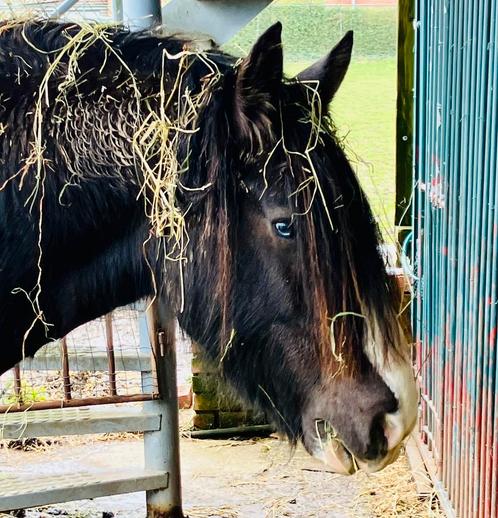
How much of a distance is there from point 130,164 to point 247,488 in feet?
8.43

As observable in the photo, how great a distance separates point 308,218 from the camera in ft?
6.27

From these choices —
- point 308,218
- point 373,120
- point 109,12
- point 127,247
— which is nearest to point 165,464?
point 127,247

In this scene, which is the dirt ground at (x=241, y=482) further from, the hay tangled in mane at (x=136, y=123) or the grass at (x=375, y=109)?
the grass at (x=375, y=109)

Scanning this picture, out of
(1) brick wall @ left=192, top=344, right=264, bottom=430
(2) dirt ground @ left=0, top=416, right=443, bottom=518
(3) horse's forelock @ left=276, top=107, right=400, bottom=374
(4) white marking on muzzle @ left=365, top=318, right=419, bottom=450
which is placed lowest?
(2) dirt ground @ left=0, top=416, right=443, bottom=518

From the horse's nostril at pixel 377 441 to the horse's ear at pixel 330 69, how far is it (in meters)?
0.85

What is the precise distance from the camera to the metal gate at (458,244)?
275 cm

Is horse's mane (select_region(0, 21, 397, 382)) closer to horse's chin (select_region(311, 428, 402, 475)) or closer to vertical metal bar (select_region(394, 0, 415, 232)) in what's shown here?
horse's chin (select_region(311, 428, 402, 475))

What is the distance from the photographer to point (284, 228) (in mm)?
1935

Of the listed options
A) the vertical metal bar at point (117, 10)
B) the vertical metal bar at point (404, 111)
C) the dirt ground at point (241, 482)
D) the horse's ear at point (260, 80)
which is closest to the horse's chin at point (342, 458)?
the horse's ear at point (260, 80)

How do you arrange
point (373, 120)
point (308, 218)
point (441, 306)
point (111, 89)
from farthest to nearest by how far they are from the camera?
point (373, 120), point (441, 306), point (111, 89), point (308, 218)

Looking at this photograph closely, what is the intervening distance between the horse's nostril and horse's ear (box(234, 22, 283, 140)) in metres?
0.79

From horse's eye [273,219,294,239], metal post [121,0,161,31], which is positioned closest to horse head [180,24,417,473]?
horse's eye [273,219,294,239]

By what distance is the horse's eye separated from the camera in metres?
1.93

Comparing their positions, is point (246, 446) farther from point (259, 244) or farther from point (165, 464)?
point (259, 244)
